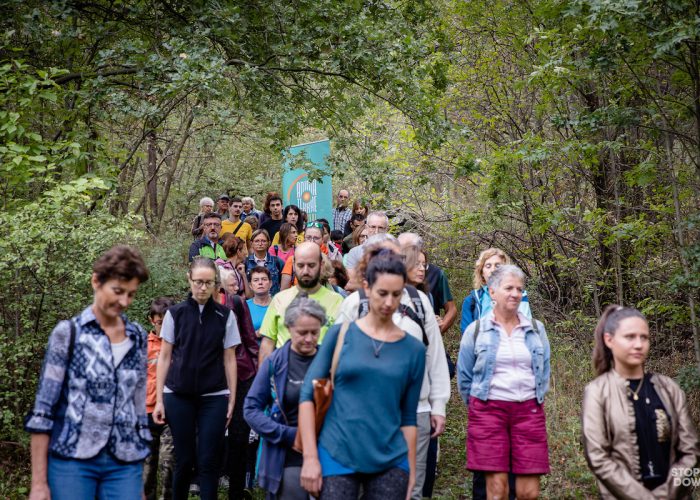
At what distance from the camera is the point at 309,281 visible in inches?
243

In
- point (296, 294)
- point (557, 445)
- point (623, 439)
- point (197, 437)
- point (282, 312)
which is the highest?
point (296, 294)

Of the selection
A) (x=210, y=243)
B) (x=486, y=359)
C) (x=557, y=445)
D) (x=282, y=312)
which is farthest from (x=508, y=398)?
(x=210, y=243)

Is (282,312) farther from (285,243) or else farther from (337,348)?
(285,243)

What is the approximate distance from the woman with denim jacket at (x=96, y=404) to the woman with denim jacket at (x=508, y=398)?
253 cm

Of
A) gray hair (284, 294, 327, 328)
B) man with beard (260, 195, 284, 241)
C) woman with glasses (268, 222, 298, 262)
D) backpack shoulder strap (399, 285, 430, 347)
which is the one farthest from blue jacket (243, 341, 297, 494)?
man with beard (260, 195, 284, 241)

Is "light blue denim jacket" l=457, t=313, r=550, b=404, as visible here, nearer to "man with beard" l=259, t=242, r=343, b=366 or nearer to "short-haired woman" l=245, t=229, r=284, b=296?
"man with beard" l=259, t=242, r=343, b=366

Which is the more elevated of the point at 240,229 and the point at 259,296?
the point at 240,229

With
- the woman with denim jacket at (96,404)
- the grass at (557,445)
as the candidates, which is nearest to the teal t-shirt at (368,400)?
the woman with denim jacket at (96,404)

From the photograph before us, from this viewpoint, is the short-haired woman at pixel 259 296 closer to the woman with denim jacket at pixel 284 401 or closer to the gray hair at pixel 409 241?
the gray hair at pixel 409 241

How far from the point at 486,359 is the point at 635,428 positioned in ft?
4.57

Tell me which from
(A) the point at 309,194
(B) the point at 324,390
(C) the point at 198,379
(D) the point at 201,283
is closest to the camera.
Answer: (B) the point at 324,390

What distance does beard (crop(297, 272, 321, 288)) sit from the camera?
6.16 m

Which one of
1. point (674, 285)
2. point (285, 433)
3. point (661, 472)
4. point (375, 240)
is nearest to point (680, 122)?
point (674, 285)

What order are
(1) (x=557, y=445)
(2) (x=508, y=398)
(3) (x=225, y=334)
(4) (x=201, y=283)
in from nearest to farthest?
(2) (x=508, y=398)
(4) (x=201, y=283)
(3) (x=225, y=334)
(1) (x=557, y=445)
